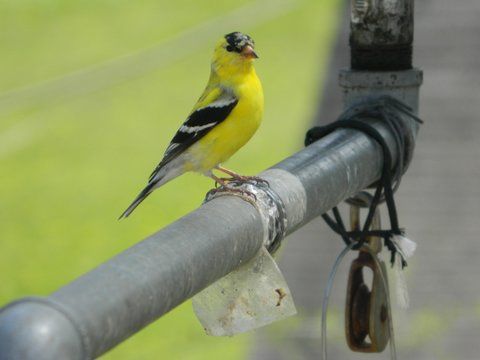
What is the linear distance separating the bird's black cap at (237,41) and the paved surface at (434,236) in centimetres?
277

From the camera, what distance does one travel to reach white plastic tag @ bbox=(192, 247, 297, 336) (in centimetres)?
220

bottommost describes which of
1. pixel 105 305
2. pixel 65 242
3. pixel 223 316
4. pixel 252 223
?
pixel 65 242

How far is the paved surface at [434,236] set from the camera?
729cm

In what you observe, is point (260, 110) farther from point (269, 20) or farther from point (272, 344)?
point (269, 20)

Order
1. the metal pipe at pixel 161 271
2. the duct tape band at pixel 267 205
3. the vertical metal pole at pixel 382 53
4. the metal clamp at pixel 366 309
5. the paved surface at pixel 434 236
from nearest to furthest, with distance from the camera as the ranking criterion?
the metal pipe at pixel 161 271
the duct tape band at pixel 267 205
the metal clamp at pixel 366 309
the vertical metal pole at pixel 382 53
the paved surface at pixel 434 236

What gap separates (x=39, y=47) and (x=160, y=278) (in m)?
11.5

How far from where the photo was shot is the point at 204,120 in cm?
414

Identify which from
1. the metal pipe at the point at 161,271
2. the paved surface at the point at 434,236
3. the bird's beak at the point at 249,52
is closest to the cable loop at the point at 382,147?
the metal pipe at the point at 161,271

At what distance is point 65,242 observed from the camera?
31.1ft

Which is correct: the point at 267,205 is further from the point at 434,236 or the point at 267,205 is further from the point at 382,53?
the point at 434,236

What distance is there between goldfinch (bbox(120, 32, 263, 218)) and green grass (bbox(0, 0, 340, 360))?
3.51 metres

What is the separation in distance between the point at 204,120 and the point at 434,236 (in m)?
4.69

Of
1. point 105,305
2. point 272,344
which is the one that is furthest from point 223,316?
point 272,344

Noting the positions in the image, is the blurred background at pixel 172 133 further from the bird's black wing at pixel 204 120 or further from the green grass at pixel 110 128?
the bird's black wing at pixel 204 120
